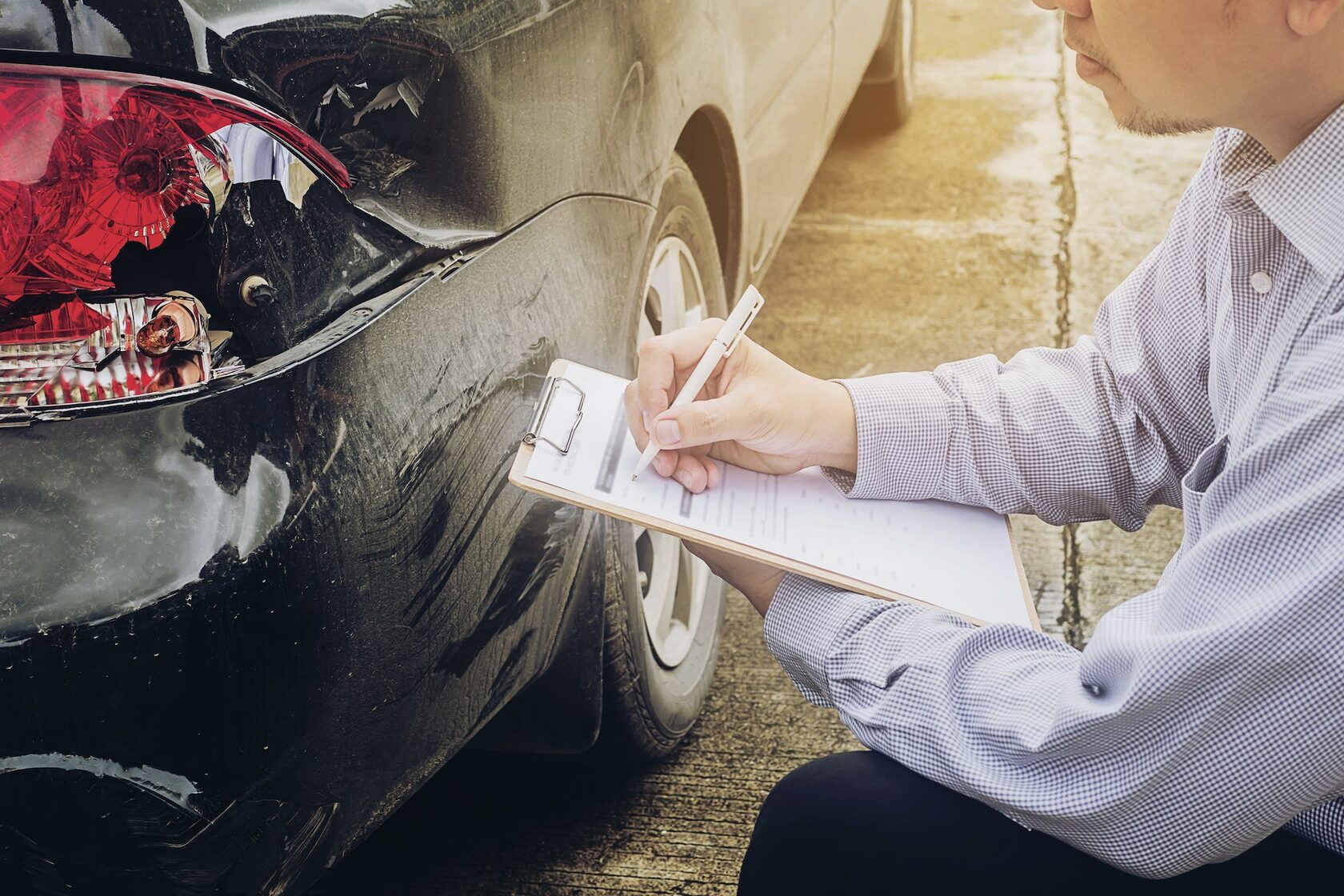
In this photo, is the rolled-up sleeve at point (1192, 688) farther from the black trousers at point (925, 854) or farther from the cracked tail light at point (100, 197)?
the cracked tail light at point (100, 197)

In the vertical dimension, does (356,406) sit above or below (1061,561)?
above

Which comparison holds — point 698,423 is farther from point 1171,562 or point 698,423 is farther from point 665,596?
point 665,596

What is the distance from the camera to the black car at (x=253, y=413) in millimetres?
1021

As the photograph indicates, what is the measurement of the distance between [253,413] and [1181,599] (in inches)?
32.4

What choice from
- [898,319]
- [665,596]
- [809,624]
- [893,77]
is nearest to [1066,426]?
[809,624]

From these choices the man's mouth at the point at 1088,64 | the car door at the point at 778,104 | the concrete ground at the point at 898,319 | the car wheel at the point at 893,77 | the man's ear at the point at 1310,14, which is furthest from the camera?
the car wheel at the point at 893,77

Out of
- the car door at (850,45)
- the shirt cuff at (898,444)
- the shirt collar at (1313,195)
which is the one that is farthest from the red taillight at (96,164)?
the car door at (850,45)

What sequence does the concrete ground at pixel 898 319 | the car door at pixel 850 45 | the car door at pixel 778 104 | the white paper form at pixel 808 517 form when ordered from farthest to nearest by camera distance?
1. the car door at pixel 850 45
2. the car door at pixel 778 104
3. the concrete ground at pixel 898 319
4. the white paper form at pixel 808 517

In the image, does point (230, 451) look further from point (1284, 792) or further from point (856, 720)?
point (1284, 792)

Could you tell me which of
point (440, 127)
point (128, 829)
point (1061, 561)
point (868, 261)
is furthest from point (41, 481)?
point (868, 261)

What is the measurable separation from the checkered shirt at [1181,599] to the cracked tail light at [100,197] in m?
0.68

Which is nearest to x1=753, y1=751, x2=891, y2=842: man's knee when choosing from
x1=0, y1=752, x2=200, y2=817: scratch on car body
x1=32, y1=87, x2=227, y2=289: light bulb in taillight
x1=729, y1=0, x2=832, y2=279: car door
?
x1=0, y1=752, x2=200, y2=817: scratch on car body

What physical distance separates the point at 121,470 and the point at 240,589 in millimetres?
143

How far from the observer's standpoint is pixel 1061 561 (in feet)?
8.62
